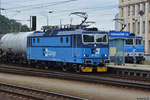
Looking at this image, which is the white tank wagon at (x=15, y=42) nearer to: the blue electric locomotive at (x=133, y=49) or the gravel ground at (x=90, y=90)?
the blue electric locomotive at (x=133, y=49)

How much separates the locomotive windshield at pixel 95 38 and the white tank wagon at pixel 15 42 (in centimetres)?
791

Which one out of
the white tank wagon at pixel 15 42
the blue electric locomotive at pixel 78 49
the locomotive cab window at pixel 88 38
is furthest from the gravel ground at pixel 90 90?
the white tank wagon at pixel 15 42

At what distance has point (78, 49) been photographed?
72.1ft

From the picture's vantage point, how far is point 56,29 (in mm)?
24969

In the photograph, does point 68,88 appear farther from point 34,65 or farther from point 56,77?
point 34,65

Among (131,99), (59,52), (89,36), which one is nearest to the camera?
(131,99)

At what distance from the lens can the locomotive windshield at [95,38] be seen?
2211 cm

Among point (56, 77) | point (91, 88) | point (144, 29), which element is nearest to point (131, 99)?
point (91, 88)

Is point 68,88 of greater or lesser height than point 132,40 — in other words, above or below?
below

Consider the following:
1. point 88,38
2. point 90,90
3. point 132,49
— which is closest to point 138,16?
point 132,49

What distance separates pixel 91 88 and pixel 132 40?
18057 mm

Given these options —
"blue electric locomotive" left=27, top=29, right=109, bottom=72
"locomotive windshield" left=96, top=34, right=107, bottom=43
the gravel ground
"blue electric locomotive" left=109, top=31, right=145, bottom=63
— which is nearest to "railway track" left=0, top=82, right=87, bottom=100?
the gravel ground

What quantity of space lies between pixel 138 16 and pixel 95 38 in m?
42.9

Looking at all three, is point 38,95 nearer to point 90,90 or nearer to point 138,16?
point 90,90
